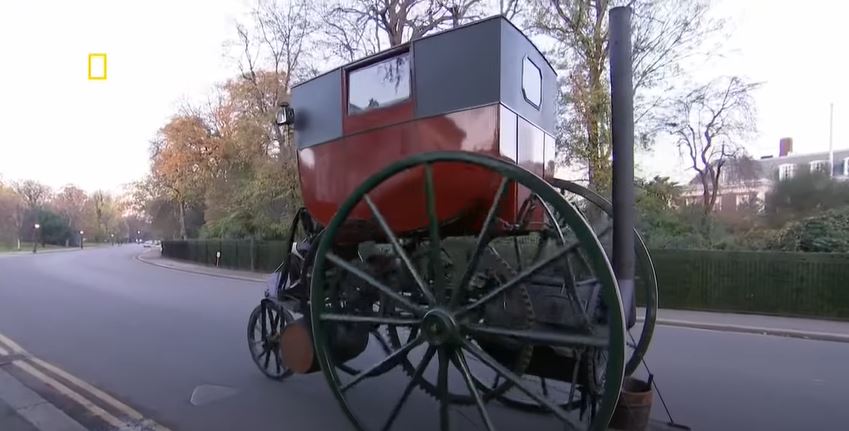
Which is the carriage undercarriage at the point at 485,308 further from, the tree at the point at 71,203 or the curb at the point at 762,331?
the tree at the point at 71,203

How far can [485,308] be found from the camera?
11.0 ft

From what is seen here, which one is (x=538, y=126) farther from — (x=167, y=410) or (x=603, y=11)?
(x=603, y=11)

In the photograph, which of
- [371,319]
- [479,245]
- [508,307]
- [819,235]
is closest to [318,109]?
[371,319]

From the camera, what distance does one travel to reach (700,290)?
12797 mm

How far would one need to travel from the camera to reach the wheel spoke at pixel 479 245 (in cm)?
300

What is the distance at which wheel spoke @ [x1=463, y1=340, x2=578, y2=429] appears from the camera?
2914 millimetres

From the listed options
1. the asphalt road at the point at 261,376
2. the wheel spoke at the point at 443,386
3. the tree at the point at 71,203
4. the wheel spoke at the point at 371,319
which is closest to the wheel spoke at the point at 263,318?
the asphalt road at the point at 261,376

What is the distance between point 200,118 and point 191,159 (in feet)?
11.1

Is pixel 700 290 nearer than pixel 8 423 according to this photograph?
No

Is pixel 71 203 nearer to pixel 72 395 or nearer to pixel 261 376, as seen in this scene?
pixel 72 395

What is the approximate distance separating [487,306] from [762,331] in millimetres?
8778

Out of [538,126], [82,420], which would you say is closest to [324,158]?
[538,126]

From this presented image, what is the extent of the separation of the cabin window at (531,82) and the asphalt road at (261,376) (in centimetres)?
282

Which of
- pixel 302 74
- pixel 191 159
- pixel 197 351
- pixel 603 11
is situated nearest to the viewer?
pixel 197 351
